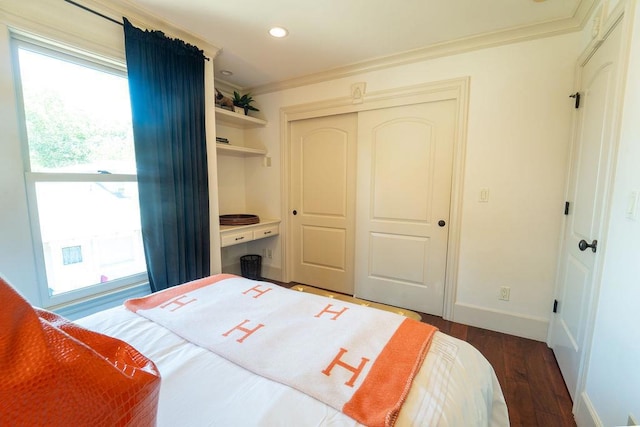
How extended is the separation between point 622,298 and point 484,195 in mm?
1222

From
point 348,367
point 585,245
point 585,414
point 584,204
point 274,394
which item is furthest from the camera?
point 584,204

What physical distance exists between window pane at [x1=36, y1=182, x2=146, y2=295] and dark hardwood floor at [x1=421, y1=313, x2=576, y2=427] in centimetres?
263

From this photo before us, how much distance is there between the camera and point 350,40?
7.13 feet

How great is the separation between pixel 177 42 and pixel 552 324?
3.54m

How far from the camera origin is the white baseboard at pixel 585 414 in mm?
1213

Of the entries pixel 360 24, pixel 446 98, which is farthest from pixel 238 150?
pixel 446 98

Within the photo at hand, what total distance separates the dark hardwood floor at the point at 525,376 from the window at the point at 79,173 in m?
2.60

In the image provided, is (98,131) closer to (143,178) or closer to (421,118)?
(143,178)

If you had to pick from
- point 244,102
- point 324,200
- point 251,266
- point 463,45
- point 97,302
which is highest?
point 463,45

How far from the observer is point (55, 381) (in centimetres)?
39

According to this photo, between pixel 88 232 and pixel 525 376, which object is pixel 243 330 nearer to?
pixel 88 232

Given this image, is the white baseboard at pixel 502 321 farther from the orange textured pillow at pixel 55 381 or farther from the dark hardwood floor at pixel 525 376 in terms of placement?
→ the orange textured pillow at pixel 55 381

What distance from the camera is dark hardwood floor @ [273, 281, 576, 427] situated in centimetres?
144

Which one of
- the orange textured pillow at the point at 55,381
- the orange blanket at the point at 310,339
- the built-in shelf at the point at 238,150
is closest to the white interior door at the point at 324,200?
the built-in shelf at the point at 238,150
